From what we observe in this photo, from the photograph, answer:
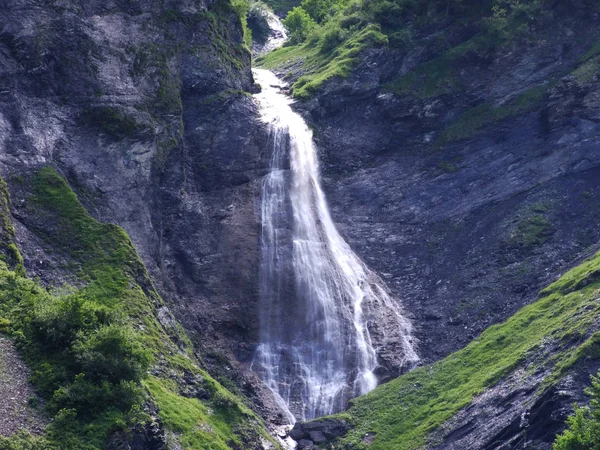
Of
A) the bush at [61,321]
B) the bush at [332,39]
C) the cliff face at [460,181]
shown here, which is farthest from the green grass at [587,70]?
the bush at [61,321]

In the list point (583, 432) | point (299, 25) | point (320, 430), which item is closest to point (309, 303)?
point (320, 430)

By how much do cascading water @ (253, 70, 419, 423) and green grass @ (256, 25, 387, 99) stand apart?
599cm

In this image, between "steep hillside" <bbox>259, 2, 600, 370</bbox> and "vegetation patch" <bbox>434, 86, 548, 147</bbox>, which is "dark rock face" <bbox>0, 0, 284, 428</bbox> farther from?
"vegetation patch" <bbox>434, 86, 548, 147</bbox>

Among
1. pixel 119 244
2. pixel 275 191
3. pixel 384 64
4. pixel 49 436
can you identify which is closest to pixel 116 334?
pixel 49 436

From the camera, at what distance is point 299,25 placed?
102 metres

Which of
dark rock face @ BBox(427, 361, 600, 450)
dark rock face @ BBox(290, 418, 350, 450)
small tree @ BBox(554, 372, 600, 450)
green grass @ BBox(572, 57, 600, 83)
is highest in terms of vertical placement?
green grass @ BBox(572, 57, 600, 83)

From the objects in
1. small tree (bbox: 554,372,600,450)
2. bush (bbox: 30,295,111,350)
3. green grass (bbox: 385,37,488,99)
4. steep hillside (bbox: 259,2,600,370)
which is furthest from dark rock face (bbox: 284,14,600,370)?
bush (bbox: 30,295,111,350)

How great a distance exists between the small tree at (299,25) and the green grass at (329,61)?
1139 centimetres

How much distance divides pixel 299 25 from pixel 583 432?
246ft

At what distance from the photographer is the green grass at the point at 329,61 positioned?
72562 millimetres

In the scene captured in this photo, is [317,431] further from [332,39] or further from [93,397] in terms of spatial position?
[332,39]

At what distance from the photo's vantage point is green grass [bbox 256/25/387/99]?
72.6 m

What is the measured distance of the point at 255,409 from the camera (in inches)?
2019

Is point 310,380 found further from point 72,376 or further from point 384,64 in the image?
point 384,64
